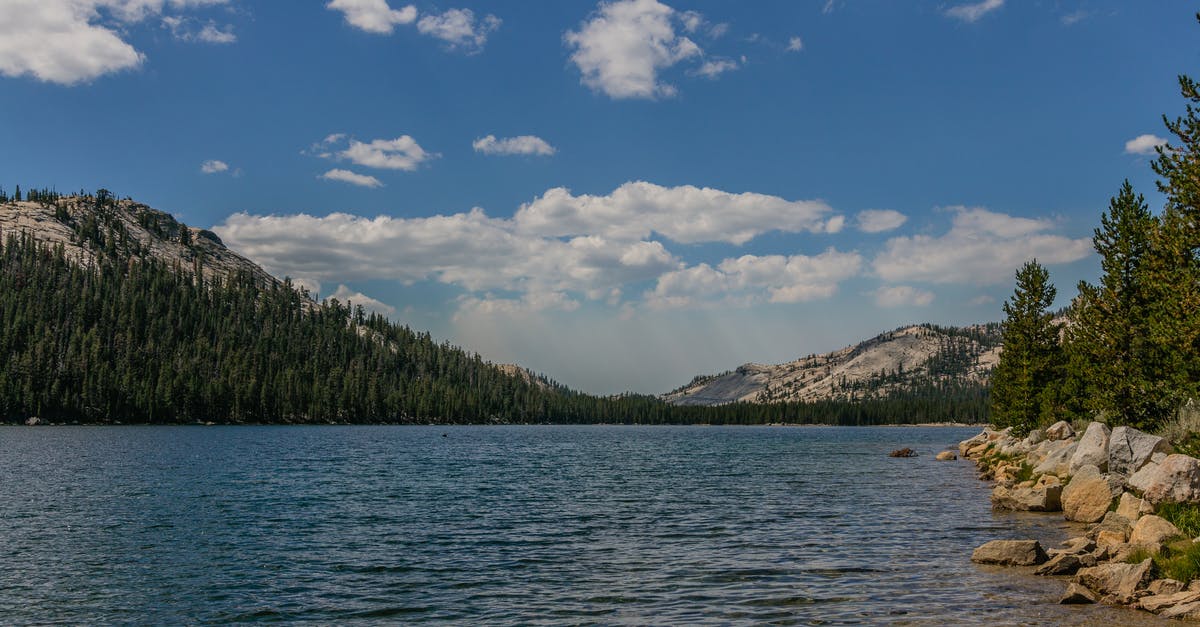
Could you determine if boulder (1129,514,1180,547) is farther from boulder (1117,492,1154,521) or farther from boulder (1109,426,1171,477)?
boulder (1109,426,1171,477)

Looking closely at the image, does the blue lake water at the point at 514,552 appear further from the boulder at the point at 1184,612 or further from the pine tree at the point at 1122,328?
the pine tree at the point at 1122,328

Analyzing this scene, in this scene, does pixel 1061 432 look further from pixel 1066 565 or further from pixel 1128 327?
pixel 1066 565

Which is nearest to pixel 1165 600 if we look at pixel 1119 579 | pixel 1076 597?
pixel 1119 579

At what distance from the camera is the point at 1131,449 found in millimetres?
34500

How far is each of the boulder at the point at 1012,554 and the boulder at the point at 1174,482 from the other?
5.59 meters

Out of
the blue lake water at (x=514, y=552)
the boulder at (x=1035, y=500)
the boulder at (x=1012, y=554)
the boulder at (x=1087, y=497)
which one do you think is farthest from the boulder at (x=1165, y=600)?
the boulder at (x=1035, y=500)

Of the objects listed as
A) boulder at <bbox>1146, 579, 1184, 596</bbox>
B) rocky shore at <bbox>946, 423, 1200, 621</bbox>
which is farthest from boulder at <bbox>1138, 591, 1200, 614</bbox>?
boulder at <bbox>1146, 579, 1184, 596</bbox>

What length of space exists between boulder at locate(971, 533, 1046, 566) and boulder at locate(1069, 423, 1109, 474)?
15.6m

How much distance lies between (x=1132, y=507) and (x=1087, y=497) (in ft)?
22.4

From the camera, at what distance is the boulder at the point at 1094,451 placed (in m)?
→ 38.3

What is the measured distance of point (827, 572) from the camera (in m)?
25.6

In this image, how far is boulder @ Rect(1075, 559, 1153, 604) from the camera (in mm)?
19844

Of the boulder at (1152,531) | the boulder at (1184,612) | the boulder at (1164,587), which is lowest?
the boulder at (1184,612)

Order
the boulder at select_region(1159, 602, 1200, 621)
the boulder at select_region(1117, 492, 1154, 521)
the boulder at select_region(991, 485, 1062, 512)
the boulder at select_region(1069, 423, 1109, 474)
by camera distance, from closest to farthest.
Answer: the boulder at select_region(1159, 602, 1200, 621) < the boulder at select_region(1117, 492, 1154, 521) < the boulder at select_region(1069, 423, 1109, 474) < the boulder at select_region(991, 485, 1062, 512)
